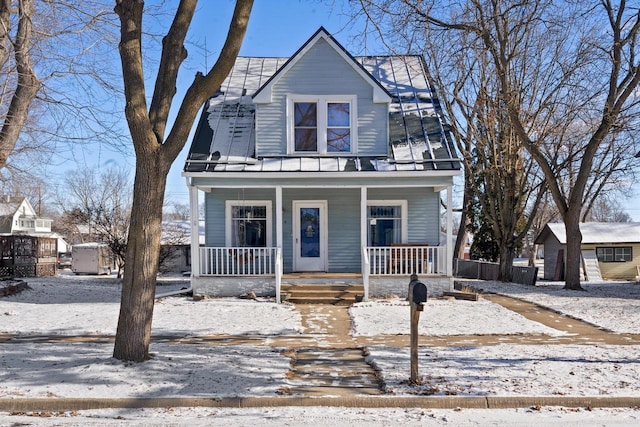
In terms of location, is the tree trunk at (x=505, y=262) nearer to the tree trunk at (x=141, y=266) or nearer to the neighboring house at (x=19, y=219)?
the tree trunk at (x=141, y=266)

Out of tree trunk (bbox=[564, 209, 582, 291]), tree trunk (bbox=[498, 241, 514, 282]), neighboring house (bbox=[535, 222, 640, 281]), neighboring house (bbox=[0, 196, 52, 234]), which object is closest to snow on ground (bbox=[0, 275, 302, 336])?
tree trunk (bbox=[564, 209, 582, 291])

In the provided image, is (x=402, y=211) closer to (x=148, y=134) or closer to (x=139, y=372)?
(x=148, y=134)

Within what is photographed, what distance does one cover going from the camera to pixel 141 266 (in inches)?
280

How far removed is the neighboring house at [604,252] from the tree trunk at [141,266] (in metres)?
28.6

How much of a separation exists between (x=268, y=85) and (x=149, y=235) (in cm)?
948

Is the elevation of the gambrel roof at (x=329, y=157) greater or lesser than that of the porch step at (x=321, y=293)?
greater

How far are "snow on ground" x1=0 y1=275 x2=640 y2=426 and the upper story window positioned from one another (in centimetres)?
591

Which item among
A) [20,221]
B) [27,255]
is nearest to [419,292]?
[27,255]

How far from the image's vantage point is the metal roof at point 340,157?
49.2 feet

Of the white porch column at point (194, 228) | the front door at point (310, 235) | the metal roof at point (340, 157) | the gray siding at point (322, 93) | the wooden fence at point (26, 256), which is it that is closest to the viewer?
the white porch column at point (194, 228)

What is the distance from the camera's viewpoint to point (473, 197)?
3002cm

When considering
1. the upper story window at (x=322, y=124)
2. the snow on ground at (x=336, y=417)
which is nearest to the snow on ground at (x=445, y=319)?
the snow on ground at (x=336, y=417)

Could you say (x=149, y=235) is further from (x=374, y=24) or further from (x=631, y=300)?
(x=631, y=300)

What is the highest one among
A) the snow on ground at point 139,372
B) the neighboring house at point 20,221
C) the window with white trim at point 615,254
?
the neighboring house at point 20,221
